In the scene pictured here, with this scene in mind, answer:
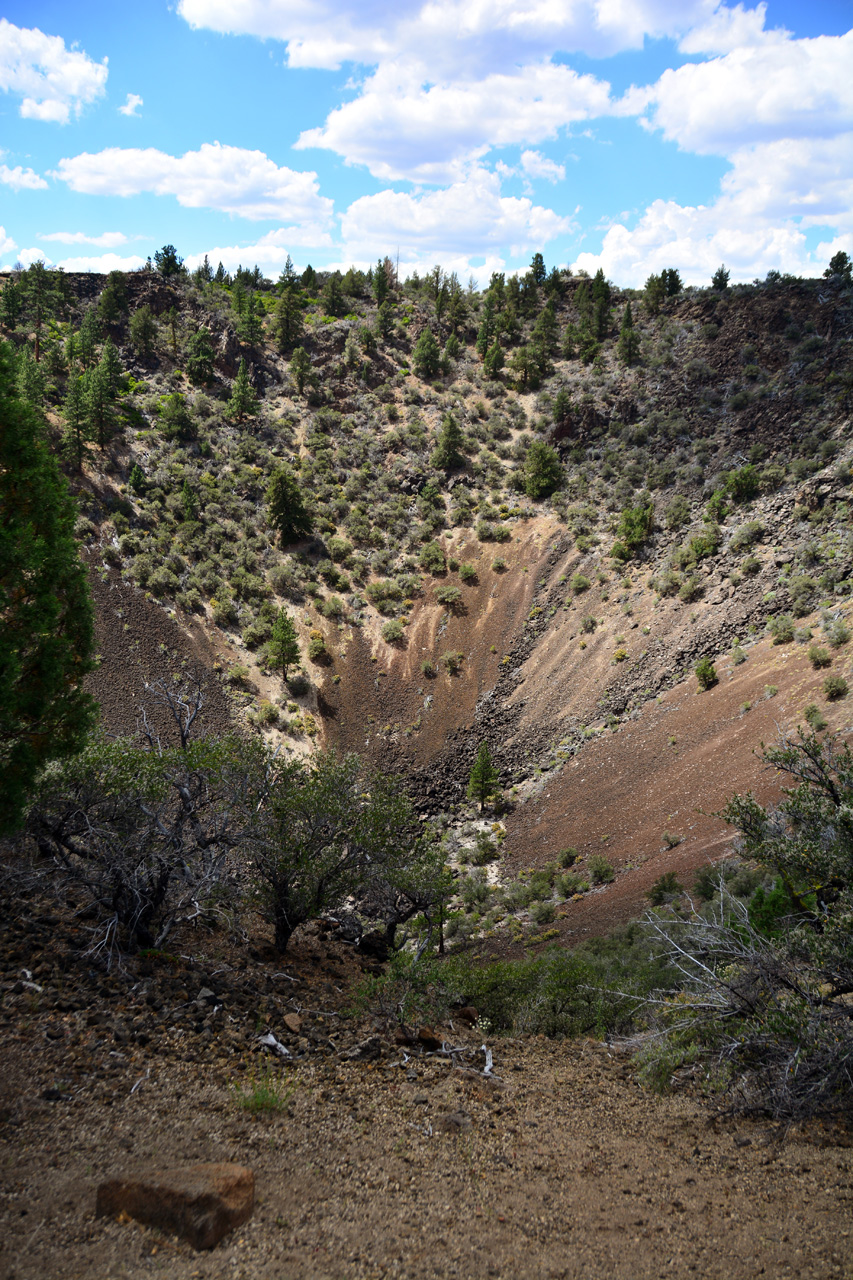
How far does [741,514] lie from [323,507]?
2775 cm

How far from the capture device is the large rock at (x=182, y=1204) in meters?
4.95

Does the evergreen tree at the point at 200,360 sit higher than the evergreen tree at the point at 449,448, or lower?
higher

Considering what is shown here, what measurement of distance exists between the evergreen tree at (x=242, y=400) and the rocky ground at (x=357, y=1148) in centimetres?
4719

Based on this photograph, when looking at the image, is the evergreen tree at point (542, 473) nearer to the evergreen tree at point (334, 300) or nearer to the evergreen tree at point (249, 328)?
the evergreen tree at point (249, 328)

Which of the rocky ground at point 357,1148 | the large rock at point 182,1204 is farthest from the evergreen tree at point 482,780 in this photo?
the large rock at point 182,1204

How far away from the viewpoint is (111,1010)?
8219 millimetres

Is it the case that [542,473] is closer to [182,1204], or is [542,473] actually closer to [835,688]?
[835,688]

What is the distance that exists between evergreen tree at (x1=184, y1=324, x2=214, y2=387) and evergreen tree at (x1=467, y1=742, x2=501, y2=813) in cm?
4190

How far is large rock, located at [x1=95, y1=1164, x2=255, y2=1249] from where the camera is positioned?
495 centimetres

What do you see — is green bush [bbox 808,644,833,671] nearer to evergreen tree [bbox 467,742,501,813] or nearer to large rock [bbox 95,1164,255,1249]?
evergreen tree [bbox 467,742,501,813]

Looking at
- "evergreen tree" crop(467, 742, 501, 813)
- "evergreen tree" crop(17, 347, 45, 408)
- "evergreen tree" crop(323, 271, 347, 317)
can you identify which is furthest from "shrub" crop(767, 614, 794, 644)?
"evergreen tree" crop(323, 271, 347, 317)

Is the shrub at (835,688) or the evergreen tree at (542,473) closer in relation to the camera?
the shrub at (835,688)

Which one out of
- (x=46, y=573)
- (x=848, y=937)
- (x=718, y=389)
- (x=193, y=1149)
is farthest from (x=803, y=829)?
(x=718, y=389)

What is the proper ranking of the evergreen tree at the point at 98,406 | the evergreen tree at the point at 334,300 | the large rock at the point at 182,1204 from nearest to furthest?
the large rock at the point at 182,1204, the evergreen tree at the point at 98,406, the evergreen tree at the point at 334,300
